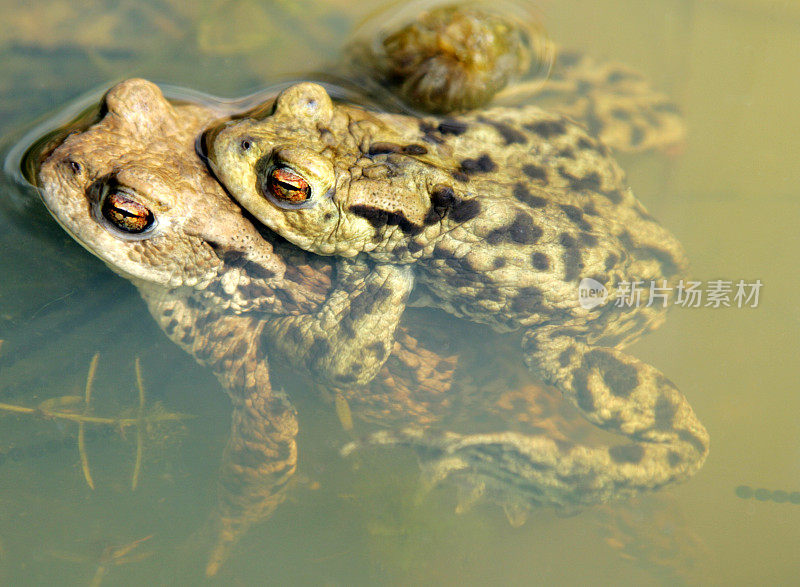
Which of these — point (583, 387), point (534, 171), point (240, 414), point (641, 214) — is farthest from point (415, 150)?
point (240, 414)

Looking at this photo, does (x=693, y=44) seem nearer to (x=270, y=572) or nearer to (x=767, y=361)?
(x=767, y=361)

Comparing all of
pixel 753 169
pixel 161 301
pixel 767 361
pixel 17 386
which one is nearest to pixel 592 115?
pixel 753 169

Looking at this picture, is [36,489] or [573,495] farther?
[573,495]

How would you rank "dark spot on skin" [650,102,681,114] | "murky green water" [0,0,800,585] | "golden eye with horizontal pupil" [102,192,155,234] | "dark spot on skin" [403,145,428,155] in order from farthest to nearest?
1. "dark spot on skin" [650,102,681,114]
2. "murky green water" [0,0,800,585]
3. "dark spot on skin" [403,145,428,155]
4. "golden eye with horizontal pupil" [102,192,155,234]

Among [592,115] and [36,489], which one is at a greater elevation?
[592,115]

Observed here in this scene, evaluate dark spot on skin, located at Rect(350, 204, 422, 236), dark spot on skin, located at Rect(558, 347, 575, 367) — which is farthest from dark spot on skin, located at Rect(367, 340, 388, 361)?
dark spot on skin, located at Rect(558, 347, 575, 367)

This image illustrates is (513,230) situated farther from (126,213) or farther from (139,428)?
(139,428)

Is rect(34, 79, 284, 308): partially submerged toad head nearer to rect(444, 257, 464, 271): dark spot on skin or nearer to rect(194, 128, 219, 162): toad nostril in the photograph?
rect(194, 128, 219, 162): toad nostril
